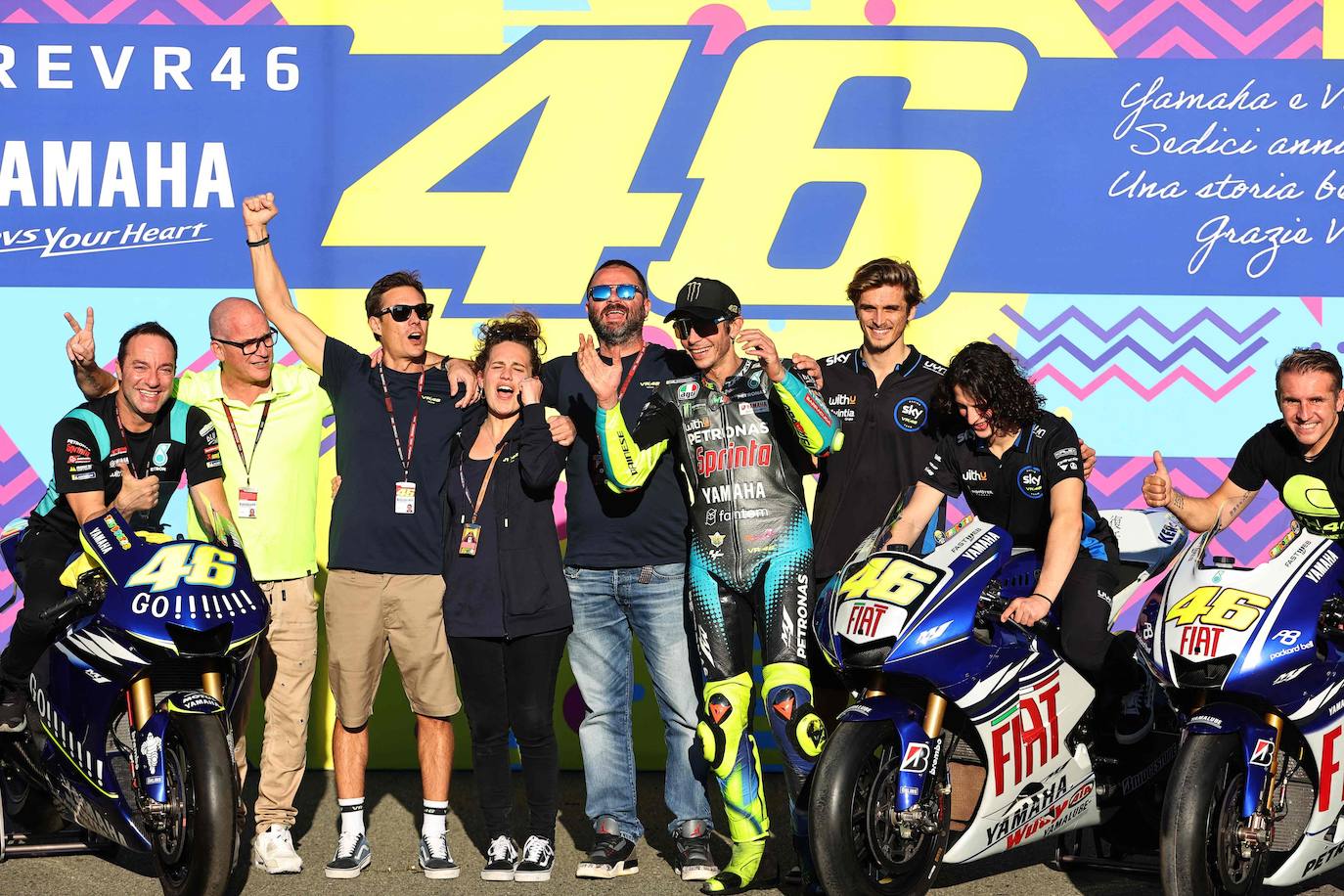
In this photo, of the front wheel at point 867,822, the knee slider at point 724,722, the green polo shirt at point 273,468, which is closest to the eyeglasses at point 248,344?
the green polo shirt at point 273,468

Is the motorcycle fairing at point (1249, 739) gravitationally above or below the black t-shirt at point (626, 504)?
below

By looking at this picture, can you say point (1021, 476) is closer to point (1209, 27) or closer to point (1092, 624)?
point (1092, 624)

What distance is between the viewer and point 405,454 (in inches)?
212

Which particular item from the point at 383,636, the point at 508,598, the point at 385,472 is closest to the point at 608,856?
the point at 508,598

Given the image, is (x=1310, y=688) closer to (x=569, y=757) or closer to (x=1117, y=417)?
(x=1117, y=417)

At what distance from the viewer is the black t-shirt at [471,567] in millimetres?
5137

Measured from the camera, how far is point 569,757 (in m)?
7.08

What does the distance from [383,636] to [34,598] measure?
1146 millimetres

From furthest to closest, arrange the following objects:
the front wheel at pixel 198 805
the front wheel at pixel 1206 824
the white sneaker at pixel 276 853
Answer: the white sneaker at pixel 276 853 < the front wheel at pixel 198 805 < the front wheel at pixel 1206 824

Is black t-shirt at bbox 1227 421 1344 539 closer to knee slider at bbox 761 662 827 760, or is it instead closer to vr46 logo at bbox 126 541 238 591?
knee slider at bbox 761 662 827 760

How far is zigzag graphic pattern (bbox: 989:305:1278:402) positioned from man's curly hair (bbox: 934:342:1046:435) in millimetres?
2136

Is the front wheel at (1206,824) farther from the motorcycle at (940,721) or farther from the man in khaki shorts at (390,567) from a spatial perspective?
the man in khaki shorts at (390,567)

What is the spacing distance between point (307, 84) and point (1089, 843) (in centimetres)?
462

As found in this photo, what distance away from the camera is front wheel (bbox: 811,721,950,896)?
4.26 m
